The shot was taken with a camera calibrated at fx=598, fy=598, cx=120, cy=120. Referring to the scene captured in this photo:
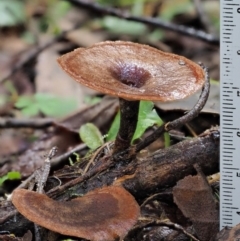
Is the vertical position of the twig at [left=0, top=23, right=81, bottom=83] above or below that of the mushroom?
below

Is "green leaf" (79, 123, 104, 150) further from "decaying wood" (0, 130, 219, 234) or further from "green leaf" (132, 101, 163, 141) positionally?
"decaying wood" (0, 130, 219, 234)

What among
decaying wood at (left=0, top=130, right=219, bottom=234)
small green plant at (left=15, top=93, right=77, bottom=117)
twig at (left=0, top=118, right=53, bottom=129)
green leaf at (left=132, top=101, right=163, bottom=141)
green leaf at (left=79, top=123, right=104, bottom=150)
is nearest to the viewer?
decaying wood at (left=0, top=130, right=219, bottom=234)

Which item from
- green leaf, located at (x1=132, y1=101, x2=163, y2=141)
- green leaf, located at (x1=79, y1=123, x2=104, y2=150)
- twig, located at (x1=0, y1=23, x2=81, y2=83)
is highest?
green leaf, located at (x1=132, y1=101, x2=163, y2=141)

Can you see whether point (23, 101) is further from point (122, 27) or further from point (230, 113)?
point (230, 113)

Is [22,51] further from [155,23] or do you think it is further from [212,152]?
[212,152]

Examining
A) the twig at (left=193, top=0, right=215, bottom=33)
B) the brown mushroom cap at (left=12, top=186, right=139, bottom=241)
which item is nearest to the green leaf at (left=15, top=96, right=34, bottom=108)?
the twig at (left=193, top=0, right=215, bottom=33)

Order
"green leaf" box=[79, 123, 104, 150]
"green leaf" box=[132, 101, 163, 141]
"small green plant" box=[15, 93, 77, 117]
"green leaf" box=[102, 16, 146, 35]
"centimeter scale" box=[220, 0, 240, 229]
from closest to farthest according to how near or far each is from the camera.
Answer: "centimeter scale" box=[220, 0, 240, 229] < "green leaf" box=[132, 101, 163, 141] < "green leaf" box=[79, 123, 104, 150] < "small green plant" box=[15, 93, 77, 117] < "green leaf" box=[102, 16, 146, 35]

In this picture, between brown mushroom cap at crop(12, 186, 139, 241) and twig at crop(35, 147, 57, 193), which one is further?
twig at crop(35, 147, 57, 193)

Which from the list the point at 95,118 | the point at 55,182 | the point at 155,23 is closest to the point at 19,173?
the point at 55,182
